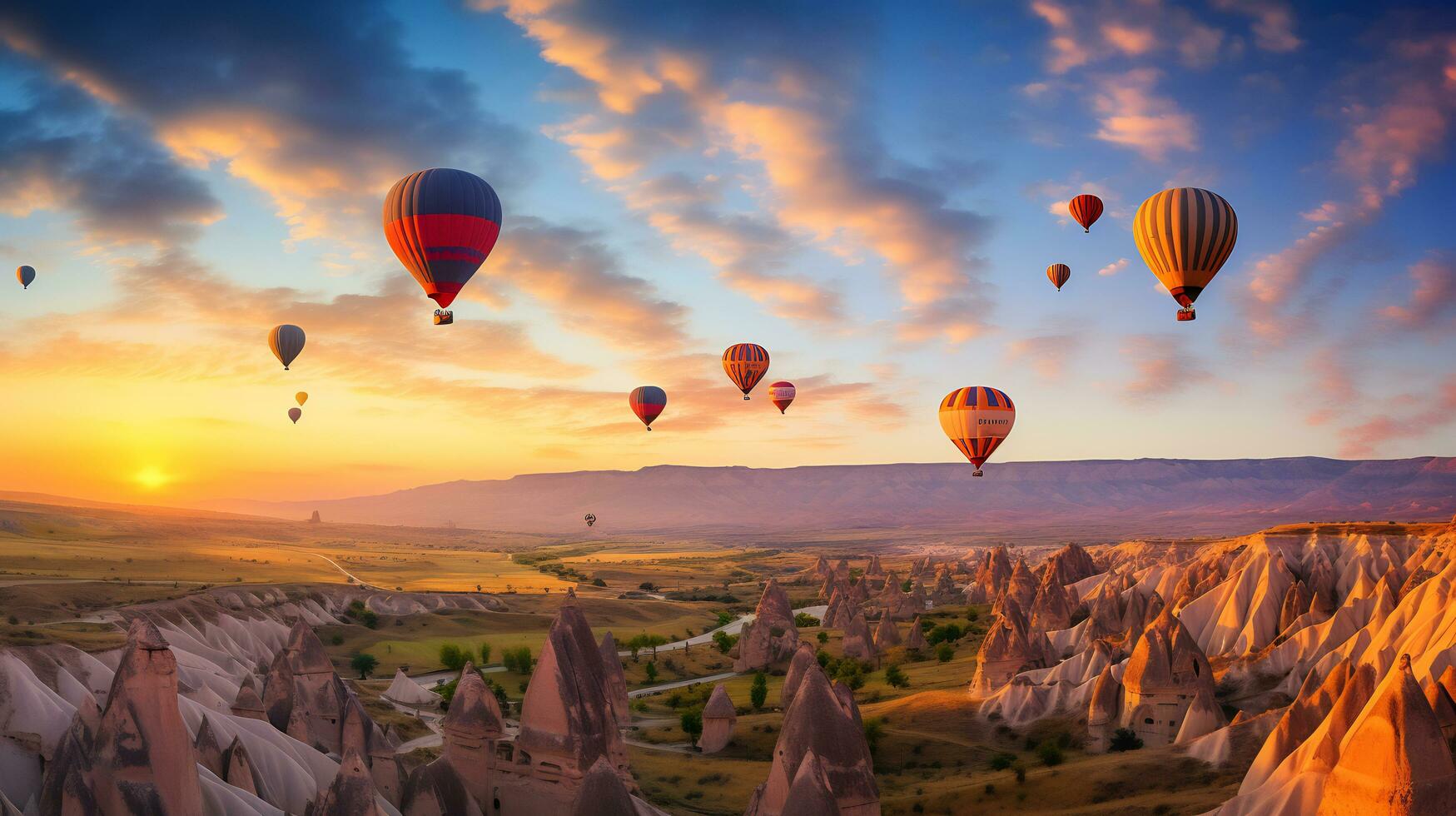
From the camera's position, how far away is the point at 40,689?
103 ft

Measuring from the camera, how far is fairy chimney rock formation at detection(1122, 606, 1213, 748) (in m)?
49.6

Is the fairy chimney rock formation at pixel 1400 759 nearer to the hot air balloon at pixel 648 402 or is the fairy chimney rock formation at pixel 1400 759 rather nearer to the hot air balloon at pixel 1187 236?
the hot air balloon at pixel 1187 236

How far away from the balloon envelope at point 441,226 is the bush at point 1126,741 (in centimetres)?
3849

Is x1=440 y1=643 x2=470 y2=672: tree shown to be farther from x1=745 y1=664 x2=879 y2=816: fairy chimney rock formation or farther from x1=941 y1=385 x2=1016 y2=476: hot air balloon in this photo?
x1=745 y1=664 x2=879 y2=816: fairy chimney rock formation

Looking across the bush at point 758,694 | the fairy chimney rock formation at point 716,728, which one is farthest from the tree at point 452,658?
the fairy chimney rock formation at point 716,728

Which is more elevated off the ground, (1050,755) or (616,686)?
(616,686)

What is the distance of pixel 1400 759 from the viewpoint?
950 inches

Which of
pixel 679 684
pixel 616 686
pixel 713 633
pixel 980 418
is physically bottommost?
pixel 713 633

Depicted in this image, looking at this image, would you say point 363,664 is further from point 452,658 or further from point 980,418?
point 980,418

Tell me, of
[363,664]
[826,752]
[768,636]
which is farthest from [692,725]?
[826,752]

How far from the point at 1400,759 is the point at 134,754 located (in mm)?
29509

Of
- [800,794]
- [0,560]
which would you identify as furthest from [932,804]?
[0,560]

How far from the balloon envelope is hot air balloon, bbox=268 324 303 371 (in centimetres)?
2542

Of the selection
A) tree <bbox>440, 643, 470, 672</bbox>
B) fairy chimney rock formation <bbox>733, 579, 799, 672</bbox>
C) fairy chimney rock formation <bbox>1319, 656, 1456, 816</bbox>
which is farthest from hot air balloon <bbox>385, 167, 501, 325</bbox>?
fairy chimney rock formation <bbox>733, 579, 799, 672</bbox>
